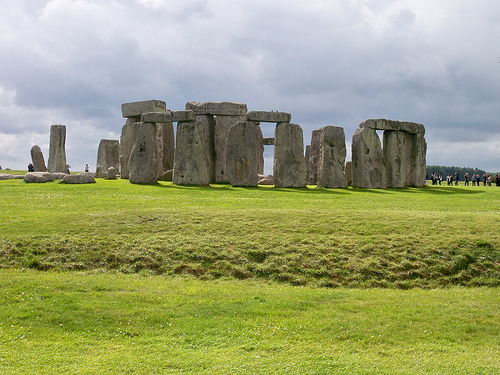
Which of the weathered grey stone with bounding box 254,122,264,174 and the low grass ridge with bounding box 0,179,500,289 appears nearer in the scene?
the low grass ridge with bounding box 0,179,500,289

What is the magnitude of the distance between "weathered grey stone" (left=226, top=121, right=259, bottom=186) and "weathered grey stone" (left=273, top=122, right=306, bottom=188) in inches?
56.7

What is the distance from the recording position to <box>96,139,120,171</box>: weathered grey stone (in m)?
41.9

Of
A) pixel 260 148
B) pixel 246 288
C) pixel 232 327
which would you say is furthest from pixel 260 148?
pixel 232 327

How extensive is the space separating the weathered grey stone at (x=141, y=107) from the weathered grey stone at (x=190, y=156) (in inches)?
317

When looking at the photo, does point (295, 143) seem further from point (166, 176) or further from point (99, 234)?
point (99, 234)

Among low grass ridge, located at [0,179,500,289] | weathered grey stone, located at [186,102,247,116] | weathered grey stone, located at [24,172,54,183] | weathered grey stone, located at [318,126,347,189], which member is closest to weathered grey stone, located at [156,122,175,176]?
weathered grey stone, located at [186,102,247,116]

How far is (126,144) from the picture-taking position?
3769cm

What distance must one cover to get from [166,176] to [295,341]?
27137mm

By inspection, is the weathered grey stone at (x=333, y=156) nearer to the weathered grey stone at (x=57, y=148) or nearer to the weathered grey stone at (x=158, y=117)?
the weathered grey stone at (x=158, y=117)

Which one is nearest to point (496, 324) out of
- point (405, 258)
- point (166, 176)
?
point (405, 258)

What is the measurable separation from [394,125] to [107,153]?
952 inches

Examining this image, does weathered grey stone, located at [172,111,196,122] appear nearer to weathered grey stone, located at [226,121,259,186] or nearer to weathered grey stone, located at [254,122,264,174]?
weathered grey stone, located at [226,121,259,186]

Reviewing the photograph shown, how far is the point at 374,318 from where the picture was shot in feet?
32.9

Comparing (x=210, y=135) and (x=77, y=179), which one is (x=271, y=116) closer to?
(x=210, y=135)
